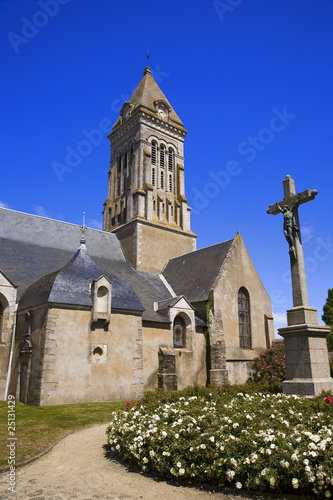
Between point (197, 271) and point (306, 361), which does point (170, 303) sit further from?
point (306, 361)

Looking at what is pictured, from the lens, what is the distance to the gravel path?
16.6ft

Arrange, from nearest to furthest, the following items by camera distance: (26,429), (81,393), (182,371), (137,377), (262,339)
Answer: (26,429) → (81,393) → (137,377) → (182,371) → (262,339)

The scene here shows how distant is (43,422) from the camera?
1023cm

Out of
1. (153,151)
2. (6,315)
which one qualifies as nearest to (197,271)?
(6,315)

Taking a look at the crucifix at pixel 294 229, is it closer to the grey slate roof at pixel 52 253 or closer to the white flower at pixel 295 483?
the white flower at pixel 295 483

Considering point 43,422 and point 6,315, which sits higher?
point 6,315

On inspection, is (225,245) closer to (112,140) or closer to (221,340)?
(221,340)

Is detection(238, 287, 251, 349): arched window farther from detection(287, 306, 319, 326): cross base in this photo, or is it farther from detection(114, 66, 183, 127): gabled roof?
detection(114, 66, 183, 127): gabled roof

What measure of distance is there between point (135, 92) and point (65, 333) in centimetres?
2805

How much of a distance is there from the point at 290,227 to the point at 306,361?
4.00 metres

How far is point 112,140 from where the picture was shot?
3478cm

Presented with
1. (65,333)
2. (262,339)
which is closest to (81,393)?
(65,333)

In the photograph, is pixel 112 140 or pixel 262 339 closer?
pixel 262 339

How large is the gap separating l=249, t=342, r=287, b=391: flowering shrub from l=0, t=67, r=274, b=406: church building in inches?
21.9
